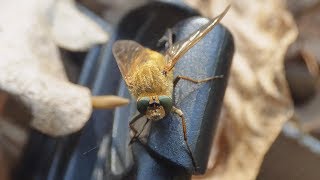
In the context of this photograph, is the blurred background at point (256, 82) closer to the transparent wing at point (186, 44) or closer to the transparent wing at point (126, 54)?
the transparent wing at point (126, 54)

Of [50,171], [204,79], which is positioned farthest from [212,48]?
[50,171]

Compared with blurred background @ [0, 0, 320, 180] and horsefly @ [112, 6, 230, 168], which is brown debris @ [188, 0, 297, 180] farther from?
horsefly @ [112, 6, 230, 168]

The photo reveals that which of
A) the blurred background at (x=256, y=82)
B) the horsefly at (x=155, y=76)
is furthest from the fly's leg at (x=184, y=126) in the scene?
the blurred background at (x=256, y=82)

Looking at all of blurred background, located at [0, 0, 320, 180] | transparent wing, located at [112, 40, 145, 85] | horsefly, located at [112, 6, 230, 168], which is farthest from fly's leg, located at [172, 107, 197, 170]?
blurred background, located at [0, 0, 320, 180]

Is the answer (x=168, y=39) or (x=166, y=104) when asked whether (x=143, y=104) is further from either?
(x=168, y=39)

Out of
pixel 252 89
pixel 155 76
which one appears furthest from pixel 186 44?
pixel 252 89

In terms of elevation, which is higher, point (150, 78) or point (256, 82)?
point (150, 78)

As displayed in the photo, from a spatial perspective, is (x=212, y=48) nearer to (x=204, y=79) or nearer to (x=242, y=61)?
(x=204, y=79)
